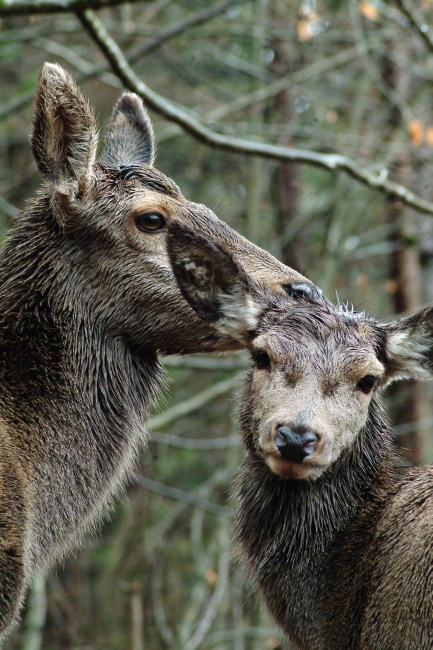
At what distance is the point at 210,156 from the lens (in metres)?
17.6

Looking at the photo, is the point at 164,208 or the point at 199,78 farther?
the point at 199,78

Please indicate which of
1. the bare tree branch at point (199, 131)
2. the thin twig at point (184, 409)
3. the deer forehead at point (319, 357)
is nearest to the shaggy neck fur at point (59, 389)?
the deer forehead at point (319, 357)

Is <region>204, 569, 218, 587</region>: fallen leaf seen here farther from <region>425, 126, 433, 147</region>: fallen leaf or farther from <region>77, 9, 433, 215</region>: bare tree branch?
<region>425, 126, 433, 147</region>: fallen leaf

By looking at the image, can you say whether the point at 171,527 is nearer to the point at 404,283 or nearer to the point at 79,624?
the point at 79,624

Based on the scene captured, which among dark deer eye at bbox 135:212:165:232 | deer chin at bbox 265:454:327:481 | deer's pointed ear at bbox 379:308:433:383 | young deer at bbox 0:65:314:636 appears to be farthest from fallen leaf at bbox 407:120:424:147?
deer chin at bbox 265:454:327:481

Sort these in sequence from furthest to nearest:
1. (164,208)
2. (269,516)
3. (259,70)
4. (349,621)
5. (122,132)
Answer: (259,70) → (122,132) → (164,208) → (269,516) → (349,621)

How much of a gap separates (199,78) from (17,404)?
36.7ft

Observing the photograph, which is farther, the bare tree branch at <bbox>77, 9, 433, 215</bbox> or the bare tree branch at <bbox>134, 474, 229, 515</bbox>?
the bare tree branch at <bbox>134, 474, 229, 515</bbox>

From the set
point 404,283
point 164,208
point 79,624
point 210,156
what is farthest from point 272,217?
point 164,208

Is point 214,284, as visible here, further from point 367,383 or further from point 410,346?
point 410,346

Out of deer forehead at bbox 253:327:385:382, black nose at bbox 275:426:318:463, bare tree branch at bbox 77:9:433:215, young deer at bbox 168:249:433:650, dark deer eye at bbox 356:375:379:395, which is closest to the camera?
black nose at bbox 275:426:318:463

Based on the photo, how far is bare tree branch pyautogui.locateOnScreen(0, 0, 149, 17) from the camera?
7230 millimetres

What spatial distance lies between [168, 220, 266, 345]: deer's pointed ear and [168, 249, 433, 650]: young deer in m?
0.12

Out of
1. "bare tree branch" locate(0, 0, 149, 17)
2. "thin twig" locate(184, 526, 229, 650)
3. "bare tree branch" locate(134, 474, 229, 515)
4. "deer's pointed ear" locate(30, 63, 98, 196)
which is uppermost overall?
"bare tree branch" locate(0, 0, 149, 17)
